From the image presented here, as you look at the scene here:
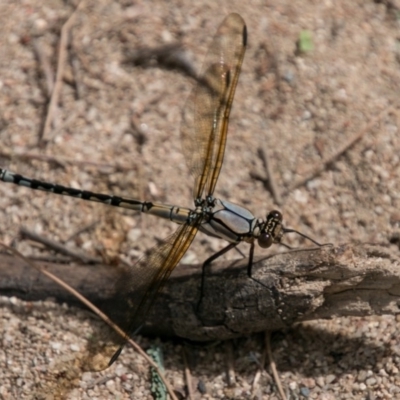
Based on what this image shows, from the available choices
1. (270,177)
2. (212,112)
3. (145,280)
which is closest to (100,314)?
(145,280)

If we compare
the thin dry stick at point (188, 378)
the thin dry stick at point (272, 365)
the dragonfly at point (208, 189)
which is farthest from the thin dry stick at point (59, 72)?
Result: the thin dry stick at point (272, 365)

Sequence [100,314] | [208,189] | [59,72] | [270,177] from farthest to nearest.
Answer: [59,72]
[270,177]
[208,189]
[100,314]

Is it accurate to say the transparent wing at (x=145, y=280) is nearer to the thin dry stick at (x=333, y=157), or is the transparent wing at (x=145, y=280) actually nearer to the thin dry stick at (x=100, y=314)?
the thin dry stick at (x=100, y=314)

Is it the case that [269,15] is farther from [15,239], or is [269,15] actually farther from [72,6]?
[15,239]

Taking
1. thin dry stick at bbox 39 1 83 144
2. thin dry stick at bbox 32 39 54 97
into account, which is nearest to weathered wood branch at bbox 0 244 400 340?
thin dry stick at bbox 39 1 83 144

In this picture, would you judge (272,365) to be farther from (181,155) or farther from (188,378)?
(181,155)

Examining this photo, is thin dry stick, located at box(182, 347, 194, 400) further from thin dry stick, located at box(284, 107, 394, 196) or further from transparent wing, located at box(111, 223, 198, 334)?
thin dry stick, located at box(284, 107, 394, 196)
